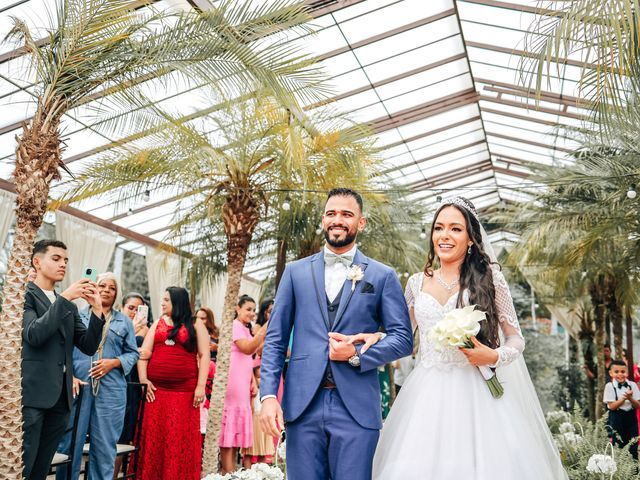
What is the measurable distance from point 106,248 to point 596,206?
9.40 m

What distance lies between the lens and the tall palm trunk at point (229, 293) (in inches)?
266

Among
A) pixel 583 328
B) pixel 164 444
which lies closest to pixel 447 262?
pixel 164 444

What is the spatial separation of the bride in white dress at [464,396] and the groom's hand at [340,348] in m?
0.50

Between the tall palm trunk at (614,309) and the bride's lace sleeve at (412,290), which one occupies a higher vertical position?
the tall palm trunk at (614,309)

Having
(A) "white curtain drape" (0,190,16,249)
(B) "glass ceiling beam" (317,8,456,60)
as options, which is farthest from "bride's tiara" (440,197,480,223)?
(A) "white curtain drape" (0,190,16,249)

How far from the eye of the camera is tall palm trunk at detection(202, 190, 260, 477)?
677 centimetres

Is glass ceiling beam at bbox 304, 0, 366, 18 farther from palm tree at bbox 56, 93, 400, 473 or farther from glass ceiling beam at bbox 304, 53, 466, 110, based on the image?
glass ceiling beam at bbox 304, 53, 466, 110

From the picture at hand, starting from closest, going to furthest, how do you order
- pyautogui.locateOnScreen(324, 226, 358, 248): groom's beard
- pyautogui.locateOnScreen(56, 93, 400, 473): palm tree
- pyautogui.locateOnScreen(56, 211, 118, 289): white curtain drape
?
pyautogui.locateOnScreen(324, 226, 358, 248): groom's beard < pyautogui.locateOnScreen(56, 93, 400, 473): palm tree < pyautogui.locateOnScreen(56, 211, 118, 289): white curtain drape

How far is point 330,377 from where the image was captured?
9.73 feet

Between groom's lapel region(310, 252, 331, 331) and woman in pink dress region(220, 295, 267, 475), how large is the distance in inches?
156

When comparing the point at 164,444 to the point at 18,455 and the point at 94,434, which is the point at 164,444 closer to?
the point at 94,434

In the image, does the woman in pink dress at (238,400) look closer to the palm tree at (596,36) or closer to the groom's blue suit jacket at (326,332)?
the groom's blue suit jacket at (326,332)

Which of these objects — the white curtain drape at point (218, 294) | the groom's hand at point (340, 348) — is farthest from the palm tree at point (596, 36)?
the white curtain drape at point (218, 294)

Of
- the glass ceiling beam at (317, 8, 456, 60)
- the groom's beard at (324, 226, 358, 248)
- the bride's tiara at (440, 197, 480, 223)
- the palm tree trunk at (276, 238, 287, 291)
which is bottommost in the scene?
the groom's beard at (324, 226, 358, 248)
